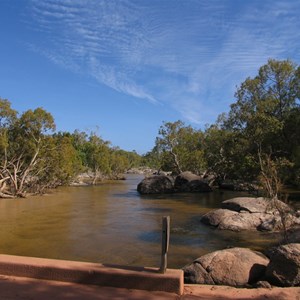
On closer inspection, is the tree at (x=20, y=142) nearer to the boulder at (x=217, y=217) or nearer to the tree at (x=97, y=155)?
the boulder at (x=217, y=217)

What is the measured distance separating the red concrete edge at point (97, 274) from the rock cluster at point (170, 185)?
1227 inches

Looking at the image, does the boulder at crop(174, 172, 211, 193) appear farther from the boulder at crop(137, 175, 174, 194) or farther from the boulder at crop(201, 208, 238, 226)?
the boulder at crop(201, 208, 238, 226)

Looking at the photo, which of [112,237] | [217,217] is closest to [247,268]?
[112,237]

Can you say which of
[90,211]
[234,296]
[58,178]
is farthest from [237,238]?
[58,178]

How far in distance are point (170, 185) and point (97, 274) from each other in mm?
32700

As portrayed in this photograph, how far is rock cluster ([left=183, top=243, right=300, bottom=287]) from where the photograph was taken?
7398 mm

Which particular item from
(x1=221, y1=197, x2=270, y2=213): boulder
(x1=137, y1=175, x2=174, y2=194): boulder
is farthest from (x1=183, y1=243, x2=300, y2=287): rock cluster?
(x1=137, y1=175, x2=174, y2=194): boulder

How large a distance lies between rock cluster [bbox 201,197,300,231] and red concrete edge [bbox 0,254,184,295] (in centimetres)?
972

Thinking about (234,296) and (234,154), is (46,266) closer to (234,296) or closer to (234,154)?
(234,296)

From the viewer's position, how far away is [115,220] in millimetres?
19156

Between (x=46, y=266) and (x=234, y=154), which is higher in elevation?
(x=234, y=154)

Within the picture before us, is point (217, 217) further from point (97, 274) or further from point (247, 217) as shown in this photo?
Result: point (97, 274)

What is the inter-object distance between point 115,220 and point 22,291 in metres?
13.4

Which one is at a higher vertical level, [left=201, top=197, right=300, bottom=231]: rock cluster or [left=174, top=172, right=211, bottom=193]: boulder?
[left=174, top=172, right=211, bottom=193]: boulder
